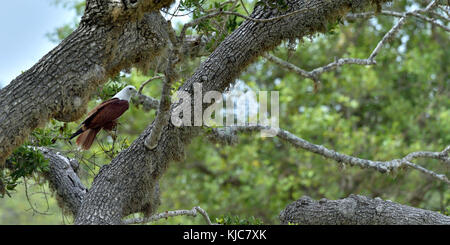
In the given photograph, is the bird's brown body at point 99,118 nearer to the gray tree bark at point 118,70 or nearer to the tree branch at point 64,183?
the tree branch at point 64,183

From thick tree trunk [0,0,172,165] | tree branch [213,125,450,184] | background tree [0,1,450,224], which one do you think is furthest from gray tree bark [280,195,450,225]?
background tree [0,1,450,224]

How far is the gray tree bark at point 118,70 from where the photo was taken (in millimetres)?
3107

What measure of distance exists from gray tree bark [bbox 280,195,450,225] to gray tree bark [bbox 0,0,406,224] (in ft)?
3.69

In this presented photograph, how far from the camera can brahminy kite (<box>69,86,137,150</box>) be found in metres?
4.33

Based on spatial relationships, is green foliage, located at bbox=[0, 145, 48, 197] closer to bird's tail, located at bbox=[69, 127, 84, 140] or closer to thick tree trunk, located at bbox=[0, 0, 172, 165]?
bird's tail, located at bbox=[69, 127, 84, 140]

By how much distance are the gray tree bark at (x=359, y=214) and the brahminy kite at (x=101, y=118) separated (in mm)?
1624

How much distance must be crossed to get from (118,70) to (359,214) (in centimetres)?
217

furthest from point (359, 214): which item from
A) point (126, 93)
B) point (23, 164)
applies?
point (23, 164)

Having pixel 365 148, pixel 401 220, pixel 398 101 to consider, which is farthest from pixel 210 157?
pixel 401 220

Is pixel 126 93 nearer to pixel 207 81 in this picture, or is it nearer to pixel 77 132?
pixel 77 132

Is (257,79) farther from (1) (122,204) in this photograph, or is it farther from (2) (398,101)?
(1) (122,204)

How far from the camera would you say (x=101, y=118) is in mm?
4340
